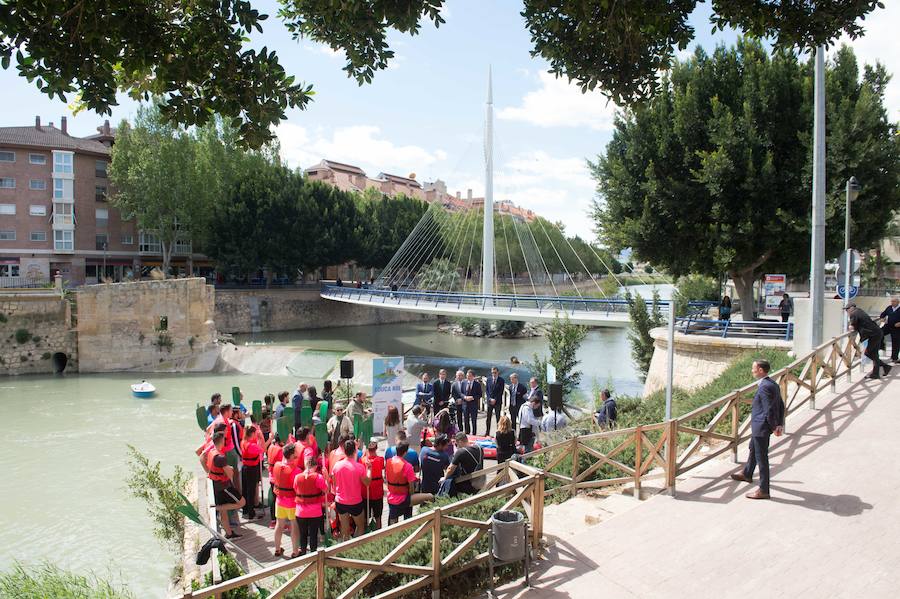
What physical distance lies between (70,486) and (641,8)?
15.5 m

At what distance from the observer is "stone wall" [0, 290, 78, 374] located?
3050 centimetres

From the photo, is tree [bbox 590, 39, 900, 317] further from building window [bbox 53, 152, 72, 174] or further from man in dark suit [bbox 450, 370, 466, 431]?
building window [bbox 53, 152, 72, 174]

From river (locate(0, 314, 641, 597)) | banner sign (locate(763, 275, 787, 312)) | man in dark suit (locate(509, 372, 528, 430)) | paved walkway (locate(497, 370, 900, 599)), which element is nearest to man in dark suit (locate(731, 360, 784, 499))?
paved walkway (locate(497, 370, 900, 599))

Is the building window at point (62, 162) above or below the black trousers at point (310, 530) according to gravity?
above

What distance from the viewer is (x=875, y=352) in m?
11.3

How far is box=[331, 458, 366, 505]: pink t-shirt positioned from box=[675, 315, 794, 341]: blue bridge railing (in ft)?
41.5

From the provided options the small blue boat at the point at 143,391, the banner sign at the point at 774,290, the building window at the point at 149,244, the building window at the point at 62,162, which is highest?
the building window at the point at 62,162

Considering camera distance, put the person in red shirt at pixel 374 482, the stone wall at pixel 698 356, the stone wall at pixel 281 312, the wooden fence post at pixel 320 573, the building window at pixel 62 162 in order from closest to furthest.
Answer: the wooden fence post at pixel 320 573, the person in red shirt at pixel 374 482, the stone wall at pixel 698 356, the building window at pixel 62 162, the stone wall at pixel 281 312

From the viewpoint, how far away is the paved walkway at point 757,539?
205 inches

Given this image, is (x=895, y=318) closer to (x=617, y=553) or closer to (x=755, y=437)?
(x=755, y=437)

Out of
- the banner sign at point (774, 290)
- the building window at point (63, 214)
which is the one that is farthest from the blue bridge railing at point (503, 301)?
the building window at point (63, 214)

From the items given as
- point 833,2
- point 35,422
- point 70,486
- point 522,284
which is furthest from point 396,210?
point 833,2

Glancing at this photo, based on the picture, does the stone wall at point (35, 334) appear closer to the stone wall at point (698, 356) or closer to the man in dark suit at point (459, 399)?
the man in dark suit at point (459, 399)

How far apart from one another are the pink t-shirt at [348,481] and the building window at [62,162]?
50275 mm
